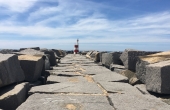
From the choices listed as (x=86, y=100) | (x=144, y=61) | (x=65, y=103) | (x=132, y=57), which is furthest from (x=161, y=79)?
(x=132, y=57)

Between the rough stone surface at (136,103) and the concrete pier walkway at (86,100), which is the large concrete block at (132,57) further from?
the rough stone surface at (136,103)

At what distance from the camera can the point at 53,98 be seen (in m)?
2.82

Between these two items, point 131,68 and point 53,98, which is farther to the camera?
point 131,68

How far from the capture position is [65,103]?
261 centimetres

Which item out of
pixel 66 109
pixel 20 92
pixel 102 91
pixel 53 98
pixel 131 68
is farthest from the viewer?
pixel 131 68

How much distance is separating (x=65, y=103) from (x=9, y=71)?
1228 mm

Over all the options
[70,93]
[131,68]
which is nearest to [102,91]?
[70,93]

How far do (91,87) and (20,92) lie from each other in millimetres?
1086

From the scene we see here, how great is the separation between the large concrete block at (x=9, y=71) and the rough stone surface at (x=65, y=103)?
1.93 ft

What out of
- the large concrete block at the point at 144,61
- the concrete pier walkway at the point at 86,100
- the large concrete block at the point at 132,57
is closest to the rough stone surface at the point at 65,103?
the concrete pier walkway at the point at 86,100

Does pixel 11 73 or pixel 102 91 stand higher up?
pixel 11 73

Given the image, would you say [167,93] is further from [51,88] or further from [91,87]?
[51,88]

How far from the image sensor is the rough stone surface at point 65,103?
2447 millimetres

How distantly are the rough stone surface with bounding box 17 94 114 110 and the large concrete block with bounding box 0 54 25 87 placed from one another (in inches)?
23.1
